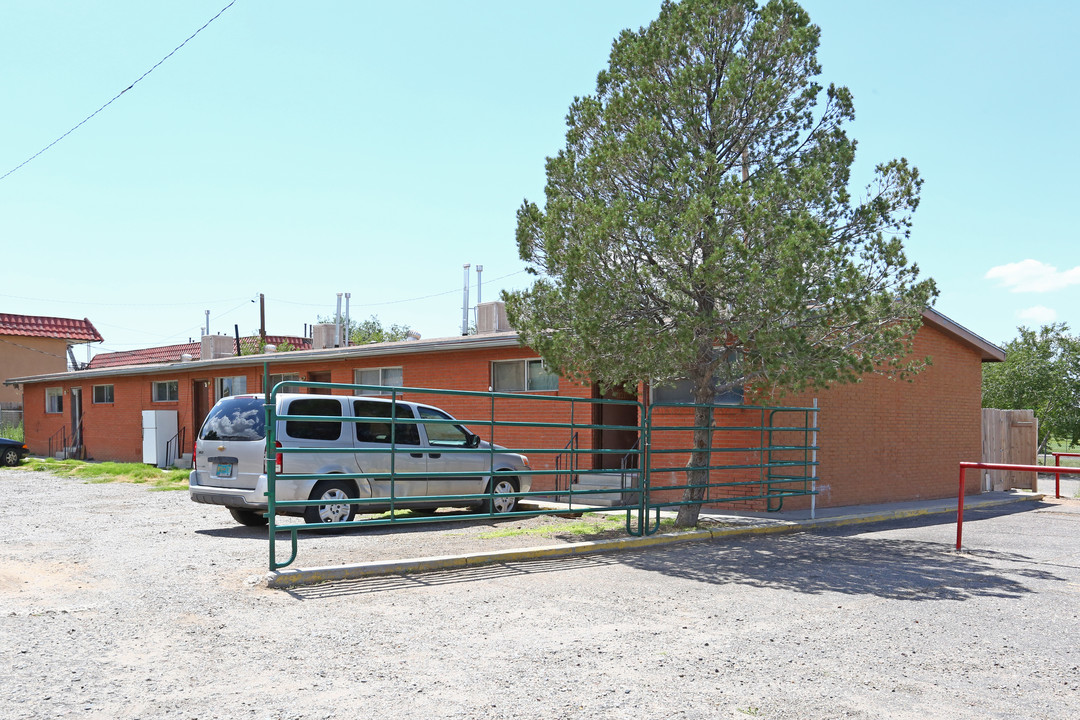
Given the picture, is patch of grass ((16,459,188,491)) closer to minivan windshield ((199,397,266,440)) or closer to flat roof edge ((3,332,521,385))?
flat roof edge ((3,332,521,385))

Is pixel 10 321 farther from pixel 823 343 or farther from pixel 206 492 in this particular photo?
pixel 823 343

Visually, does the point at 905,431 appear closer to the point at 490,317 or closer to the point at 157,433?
the point at 490,317

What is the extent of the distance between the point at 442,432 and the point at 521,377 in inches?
181

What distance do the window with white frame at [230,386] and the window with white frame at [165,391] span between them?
216 centimetres

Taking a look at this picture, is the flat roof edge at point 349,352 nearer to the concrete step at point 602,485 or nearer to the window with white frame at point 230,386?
the window with white frame at point 230,386

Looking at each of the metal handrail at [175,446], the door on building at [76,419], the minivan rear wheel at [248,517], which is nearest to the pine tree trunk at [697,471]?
the minivan rear wheel at [248,517]

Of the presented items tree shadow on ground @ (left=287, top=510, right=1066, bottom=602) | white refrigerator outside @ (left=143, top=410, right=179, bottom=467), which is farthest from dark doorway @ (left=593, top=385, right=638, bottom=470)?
white refrigerator outside @ (left=143, top=410, right=179, bottom=467)

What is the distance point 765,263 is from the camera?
37.1ft

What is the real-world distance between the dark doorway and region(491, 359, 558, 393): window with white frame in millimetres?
1052

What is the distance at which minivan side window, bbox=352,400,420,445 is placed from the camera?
12977 mm

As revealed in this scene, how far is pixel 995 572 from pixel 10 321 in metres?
43.1

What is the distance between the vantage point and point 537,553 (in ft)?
34.2

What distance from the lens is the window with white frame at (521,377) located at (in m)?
17.9

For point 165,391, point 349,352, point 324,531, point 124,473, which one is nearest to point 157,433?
point 165,391
